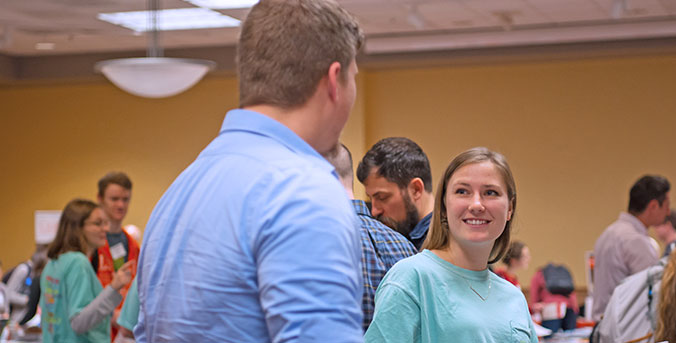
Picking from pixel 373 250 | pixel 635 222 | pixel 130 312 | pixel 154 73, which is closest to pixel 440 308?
pixel 373 250

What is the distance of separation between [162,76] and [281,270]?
475 cm

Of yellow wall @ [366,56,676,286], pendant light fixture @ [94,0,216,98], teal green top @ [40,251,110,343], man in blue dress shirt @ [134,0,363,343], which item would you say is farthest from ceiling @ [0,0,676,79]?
man in blue dress shirt @ [134,0,363,343]

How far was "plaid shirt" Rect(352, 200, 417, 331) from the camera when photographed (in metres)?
2.20

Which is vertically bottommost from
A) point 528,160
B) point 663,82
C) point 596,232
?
point 596,232

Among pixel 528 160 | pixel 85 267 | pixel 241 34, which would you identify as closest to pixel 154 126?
pixel 528 160

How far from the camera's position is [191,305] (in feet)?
3.07

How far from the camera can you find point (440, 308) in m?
1.74

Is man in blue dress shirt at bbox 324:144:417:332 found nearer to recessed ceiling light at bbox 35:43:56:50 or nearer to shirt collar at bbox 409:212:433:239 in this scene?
shirt collar at bbox 409:212:433:239

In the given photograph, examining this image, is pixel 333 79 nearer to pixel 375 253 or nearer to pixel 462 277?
pixel 462 277

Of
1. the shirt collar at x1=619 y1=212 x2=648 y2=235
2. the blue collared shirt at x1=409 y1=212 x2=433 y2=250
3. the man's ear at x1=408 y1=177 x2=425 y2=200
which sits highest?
the man's ear at x1=408 y1=177 x2=425 y2=200

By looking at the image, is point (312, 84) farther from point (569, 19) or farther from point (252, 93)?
point (569, 19)

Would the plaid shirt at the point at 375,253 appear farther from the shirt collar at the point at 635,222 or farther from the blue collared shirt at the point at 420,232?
the shirt collar at the point at 635,222

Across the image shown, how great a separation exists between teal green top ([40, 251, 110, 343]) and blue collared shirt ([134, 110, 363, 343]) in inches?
117

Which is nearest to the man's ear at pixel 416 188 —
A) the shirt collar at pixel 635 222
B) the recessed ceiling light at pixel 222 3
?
the shirt collar at pixel 635 222
